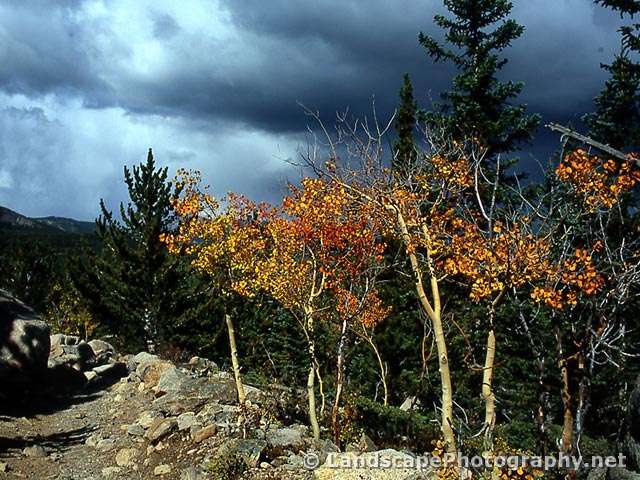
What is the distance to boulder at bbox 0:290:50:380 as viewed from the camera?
54.3 feet

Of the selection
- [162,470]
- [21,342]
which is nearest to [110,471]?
[162,470]

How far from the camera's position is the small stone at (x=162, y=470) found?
12133mm

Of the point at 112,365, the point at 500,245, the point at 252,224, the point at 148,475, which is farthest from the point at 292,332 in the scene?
the point at 500,245

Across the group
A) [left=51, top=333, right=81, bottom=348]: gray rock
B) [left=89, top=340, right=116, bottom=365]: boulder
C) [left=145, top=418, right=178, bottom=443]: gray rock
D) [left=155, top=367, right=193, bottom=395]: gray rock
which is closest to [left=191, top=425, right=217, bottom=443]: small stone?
[left=145, top=418, right=178, bottom=443]: gray rock

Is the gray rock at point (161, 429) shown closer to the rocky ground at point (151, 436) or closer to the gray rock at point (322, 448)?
the rocky ground at point (151, 436)

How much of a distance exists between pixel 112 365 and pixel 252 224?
10.8m

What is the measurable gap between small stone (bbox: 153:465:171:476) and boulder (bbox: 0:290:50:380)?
6902mm

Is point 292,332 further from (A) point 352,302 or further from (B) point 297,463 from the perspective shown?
(B) point 297,463

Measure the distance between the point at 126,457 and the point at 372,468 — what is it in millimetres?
6359

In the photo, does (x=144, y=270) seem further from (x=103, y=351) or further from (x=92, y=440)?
(x=92, y=440)

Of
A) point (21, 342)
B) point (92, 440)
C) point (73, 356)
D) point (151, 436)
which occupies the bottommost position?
point (92, 440)

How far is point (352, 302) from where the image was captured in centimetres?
1424

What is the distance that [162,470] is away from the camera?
12.2 m

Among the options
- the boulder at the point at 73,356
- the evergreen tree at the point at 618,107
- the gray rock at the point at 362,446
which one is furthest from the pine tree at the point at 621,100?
the boulder at the point at 73,356
